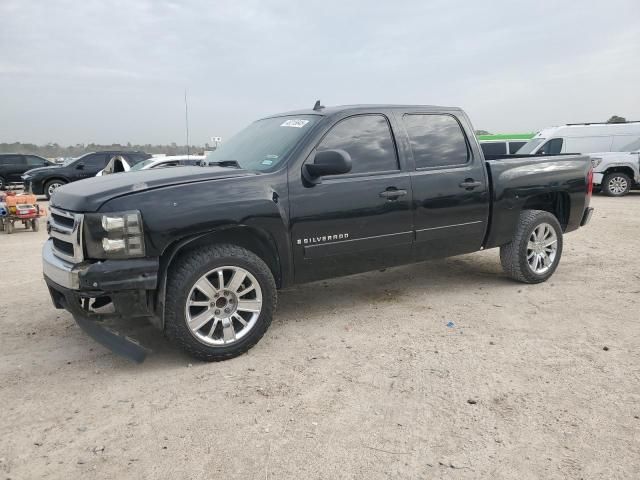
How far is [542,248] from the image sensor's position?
18.3ft

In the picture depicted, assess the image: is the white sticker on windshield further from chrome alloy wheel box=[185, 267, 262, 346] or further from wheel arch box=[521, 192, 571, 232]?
wheel arch box=[521, 192, 571, 232]

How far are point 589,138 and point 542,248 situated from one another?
40.9 ft

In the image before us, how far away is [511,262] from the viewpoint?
17.8 feet

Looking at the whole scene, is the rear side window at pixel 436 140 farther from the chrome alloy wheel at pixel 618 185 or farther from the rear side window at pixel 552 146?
the chrome alloy wheel at pixel 618 185

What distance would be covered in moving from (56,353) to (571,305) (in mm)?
4479

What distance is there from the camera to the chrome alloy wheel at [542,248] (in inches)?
216

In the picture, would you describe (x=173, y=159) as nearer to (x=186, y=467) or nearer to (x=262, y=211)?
(x=262, y=211)

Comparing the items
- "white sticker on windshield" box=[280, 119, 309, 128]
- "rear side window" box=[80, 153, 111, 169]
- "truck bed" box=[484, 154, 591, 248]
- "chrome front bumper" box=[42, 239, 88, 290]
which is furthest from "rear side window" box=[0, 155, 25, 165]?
"truck bed" box=[484, 154, 591, 248]

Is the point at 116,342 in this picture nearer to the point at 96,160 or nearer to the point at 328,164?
the point at 328,164

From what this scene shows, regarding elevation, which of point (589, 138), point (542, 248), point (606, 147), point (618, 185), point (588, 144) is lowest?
point (542, 248)

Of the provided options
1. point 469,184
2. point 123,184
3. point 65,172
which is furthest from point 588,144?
point 65,172

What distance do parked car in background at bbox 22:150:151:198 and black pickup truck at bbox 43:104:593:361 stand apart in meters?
14.0

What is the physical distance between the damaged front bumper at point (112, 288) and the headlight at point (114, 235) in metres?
0.06

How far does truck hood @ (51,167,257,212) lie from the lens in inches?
132
